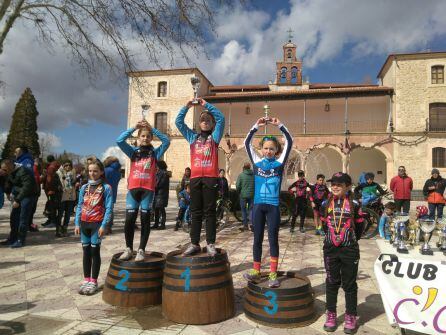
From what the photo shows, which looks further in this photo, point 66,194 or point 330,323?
point 66,194

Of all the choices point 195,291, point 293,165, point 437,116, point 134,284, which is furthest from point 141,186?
point 437,116

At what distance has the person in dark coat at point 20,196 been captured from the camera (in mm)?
6512

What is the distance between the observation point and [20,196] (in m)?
6.51

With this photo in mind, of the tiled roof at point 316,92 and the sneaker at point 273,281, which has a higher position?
the tiled roof at point 316,92

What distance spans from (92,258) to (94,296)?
0.46 meters

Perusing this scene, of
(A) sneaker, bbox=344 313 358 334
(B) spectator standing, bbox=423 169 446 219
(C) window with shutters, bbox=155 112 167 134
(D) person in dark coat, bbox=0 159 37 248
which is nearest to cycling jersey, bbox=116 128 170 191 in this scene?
(A) sneaker, bbox=344 313 358 334

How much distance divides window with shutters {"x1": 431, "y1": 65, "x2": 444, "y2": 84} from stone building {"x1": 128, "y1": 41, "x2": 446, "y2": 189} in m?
0.06

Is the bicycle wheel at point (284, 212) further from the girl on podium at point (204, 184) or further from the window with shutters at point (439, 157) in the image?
the window with shutters at point (439, 157)

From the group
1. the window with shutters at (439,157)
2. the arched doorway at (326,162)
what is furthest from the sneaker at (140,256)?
the arched doorway at (326,162)

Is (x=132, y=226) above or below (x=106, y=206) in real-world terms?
below

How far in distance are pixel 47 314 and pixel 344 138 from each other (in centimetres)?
2479

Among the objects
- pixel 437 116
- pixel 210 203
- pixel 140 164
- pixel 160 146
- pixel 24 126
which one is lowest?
pixel 210 203

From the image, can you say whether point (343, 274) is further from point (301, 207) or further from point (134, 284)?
point (301, 207)

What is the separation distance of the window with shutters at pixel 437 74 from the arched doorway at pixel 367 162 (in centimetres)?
630
